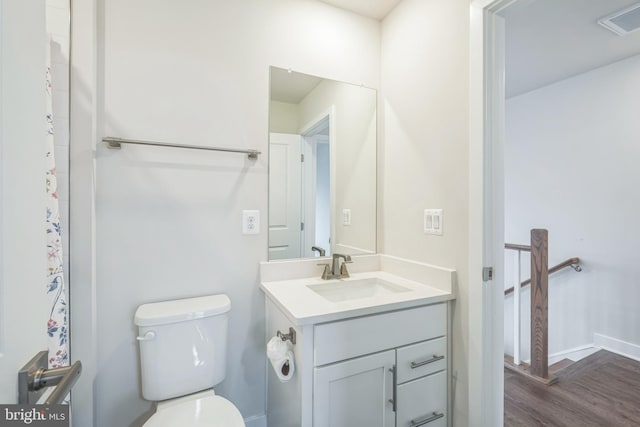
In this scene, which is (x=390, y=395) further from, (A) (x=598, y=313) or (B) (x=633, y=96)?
(B) (x=633, y=96)

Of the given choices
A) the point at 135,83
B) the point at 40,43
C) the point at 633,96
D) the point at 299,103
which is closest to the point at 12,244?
the point at 40,43

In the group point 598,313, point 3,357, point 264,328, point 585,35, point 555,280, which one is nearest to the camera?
point 3,357

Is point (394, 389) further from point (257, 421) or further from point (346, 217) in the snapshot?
point (346, 217)

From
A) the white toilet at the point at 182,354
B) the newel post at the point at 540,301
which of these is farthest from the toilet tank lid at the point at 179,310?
the newel post at the point at 540,301

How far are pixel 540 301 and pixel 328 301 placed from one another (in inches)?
72.7

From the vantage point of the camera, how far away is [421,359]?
1.29 metres

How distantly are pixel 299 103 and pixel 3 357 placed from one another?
1.56 metres

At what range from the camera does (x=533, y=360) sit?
2188 millimetres

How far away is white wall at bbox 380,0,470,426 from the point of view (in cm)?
133

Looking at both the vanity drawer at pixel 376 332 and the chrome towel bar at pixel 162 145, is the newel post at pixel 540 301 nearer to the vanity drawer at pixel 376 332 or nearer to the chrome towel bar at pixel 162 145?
the vanity drawer at pixel 376 332

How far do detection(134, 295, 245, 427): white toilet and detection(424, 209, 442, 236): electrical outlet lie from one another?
1083mm

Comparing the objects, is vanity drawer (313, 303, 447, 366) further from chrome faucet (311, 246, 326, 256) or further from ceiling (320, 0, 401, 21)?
ceiling (320, 0, 401, 21)

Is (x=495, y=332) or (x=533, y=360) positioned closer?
(x=495, y=332)

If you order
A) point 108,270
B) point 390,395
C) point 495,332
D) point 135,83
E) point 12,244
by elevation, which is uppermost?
point 135,83
